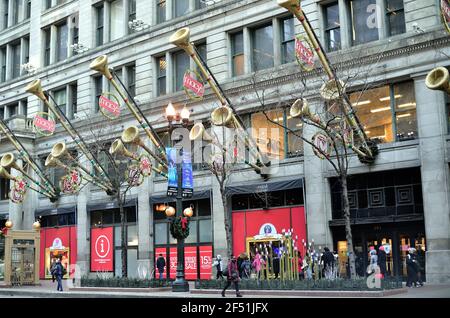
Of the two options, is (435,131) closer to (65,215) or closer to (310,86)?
(310,86)

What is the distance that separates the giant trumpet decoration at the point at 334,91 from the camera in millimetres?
20372

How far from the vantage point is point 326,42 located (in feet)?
86.6

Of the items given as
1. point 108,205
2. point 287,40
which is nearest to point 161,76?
point 108,205

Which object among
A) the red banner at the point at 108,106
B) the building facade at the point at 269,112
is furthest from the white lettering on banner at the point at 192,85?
the red banner at the point at 108,106

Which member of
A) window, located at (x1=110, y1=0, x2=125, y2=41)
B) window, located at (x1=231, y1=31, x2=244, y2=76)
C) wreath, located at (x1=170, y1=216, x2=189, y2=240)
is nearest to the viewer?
wreath, located at (x1=170, y1=216, x2=189, y2=240)

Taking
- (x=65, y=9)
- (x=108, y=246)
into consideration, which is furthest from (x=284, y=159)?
(x=65, y=9)

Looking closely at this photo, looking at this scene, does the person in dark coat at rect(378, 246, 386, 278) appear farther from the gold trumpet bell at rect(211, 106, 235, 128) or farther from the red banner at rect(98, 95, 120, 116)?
the red banner at rect(98, 95, 120, 116)

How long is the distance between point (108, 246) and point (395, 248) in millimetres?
19197

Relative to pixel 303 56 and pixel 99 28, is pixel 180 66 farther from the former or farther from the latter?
pixel 303 56

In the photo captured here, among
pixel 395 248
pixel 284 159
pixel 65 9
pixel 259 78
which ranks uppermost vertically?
pixel 65 9

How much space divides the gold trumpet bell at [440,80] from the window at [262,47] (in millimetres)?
13202

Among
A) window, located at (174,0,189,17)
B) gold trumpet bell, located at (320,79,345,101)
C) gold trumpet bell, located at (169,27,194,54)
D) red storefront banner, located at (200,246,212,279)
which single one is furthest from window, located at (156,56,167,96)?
gold trumpet bell, located at (320,79,345,101)

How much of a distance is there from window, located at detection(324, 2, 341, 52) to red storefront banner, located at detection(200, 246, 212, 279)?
12409mm

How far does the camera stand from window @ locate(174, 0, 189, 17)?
32844 millimetres
